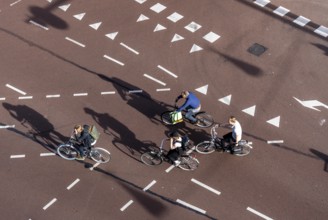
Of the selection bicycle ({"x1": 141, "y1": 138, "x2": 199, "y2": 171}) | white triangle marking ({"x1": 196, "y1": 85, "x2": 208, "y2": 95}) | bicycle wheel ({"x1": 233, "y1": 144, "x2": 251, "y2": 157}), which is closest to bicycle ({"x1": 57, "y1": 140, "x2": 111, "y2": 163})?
bicycle ({"x1": 141, "y1": 138, "x2": 199, "y2": 171})

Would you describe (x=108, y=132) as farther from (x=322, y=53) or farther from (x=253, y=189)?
(x=322, y=53)

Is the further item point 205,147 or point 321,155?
point 321,155

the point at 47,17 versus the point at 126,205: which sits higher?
the point at 47,17

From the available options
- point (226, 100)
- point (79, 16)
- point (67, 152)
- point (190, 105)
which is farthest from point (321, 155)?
point (79, 16)

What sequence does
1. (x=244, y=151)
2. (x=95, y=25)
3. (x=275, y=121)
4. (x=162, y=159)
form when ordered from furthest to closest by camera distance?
(x=95, y=25)
(x=275, y=121)
(x=244, y=151)
(x=162, y=159)

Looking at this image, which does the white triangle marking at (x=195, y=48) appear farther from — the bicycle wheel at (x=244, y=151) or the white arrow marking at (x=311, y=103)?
the bicycle wheel at (x=244, y=151)

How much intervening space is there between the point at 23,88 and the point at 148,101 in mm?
5652

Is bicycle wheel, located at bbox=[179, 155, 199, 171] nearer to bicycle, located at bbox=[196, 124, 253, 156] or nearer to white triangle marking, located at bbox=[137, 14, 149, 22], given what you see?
bicycle, located at bbox=[196, 124, 253, 156]

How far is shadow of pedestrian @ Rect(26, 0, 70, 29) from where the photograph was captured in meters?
19.9

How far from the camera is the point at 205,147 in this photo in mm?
14633

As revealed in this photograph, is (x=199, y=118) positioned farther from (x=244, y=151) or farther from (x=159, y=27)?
(x=159, y=27)

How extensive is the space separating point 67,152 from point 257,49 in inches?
421

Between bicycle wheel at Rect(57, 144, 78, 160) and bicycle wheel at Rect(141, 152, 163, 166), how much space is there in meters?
2.57

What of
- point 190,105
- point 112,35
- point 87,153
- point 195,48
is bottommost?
point 87,153
